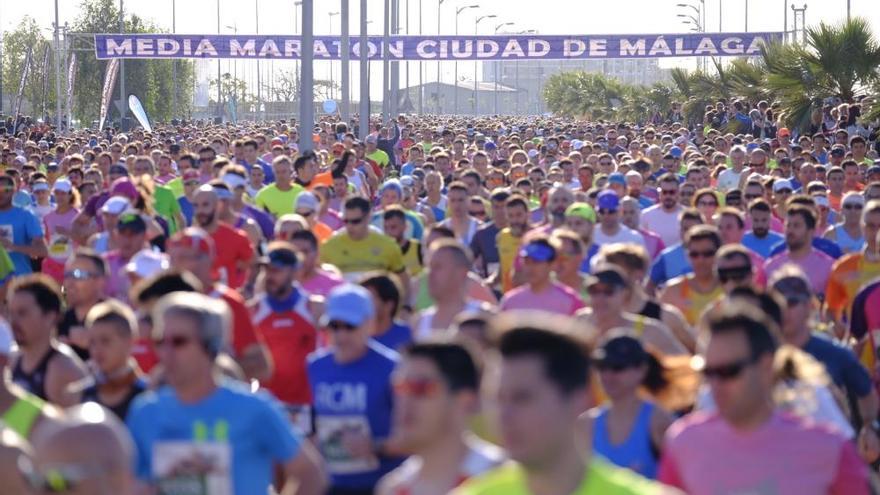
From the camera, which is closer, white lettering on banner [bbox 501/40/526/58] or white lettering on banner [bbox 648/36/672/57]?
white lettering on banner [bbox 648/36/672/57]

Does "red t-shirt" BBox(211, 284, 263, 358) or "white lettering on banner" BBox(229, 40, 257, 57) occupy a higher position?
"white lettering on banner" BBox(229, 40, 257, 57)

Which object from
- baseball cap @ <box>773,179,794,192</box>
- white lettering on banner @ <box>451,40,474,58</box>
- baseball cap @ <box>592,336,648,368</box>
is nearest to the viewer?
baseball cap @ <box>592,336,648,368</box>

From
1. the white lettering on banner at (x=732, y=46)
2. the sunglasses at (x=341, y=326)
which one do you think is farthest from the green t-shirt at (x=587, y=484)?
the white lettering on banner at (x=732, y=46)

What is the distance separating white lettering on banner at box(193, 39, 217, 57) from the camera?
66.8 m

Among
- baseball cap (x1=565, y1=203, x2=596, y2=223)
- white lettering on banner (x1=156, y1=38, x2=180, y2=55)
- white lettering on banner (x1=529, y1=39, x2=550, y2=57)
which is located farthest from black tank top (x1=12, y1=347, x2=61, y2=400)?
white lettering on banner (x1=529, y1=39, x2=550, y2=57)

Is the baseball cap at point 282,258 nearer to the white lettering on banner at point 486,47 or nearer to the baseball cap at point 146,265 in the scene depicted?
the baseball cap at point 146,265

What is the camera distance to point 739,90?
132ft

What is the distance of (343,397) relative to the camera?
7488 mm

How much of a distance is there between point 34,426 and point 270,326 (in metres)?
3.11

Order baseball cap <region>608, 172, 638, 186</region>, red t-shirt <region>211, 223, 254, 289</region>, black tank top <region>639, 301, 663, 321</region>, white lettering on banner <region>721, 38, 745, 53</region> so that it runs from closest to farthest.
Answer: black tank top <region>639, 301, 663, 321</region> → red t-shirt <region>211, 223, 254, 289</region> → baseball cap <region>608, 172, 638, 186</region> → white lettering on banner <region>721, 38, 745, 53</region>

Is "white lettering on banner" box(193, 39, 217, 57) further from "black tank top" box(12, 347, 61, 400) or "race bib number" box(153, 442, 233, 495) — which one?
"race bib number" box(153, 442, 233, 495)

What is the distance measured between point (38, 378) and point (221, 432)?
2.06 metres

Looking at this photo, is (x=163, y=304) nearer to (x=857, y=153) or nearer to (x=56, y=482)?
(x=56, y=482)

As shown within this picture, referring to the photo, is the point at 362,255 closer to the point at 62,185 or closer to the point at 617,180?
the point at 62,185
